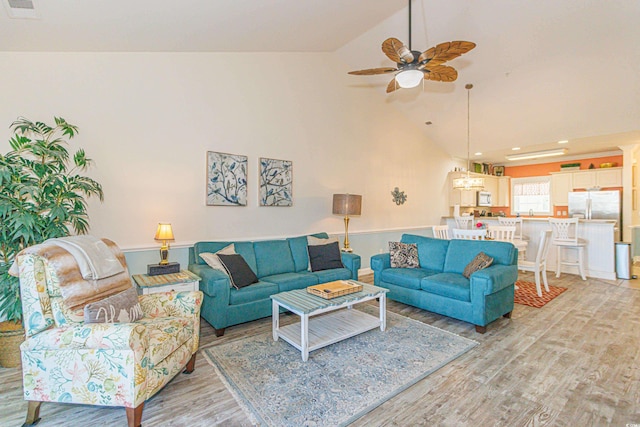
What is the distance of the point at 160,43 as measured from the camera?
11.1 feet

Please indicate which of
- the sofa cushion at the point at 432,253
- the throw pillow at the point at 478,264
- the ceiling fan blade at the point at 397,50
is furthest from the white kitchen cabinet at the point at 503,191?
the ceiling fan blade at the point at 397,50

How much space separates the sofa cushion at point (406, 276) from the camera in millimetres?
3812

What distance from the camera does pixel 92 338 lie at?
178cm

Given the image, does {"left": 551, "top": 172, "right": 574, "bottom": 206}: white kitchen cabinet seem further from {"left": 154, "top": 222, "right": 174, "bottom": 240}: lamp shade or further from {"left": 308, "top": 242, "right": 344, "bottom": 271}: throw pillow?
{"left": 154, "top": 222, "right": 174, "bottom": 240}: lamp shade

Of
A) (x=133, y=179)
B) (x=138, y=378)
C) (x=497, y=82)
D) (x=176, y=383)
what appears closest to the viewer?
(x=138, y=378)

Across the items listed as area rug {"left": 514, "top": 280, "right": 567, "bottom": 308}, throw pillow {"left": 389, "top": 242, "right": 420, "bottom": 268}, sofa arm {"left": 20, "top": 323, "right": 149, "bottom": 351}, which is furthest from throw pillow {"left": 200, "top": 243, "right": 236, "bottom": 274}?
area rug {"left": 514, "top": 280, "right": 567, "bottom": 308}

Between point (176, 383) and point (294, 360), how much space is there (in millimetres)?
928

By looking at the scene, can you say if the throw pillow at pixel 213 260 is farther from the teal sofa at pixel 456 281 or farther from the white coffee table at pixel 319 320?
the teal sofa at pixel 456 281

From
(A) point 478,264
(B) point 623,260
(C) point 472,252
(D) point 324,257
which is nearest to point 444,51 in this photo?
(A) point 478,264

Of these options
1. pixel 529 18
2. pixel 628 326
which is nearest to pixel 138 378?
pixel 628 326

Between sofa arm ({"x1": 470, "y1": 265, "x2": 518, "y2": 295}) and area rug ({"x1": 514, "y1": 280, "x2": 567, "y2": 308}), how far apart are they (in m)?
1.17

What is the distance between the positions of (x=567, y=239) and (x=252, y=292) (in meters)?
5.68

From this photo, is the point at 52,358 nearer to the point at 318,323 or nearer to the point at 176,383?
the point at 176,383

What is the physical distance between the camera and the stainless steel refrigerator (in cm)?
668
